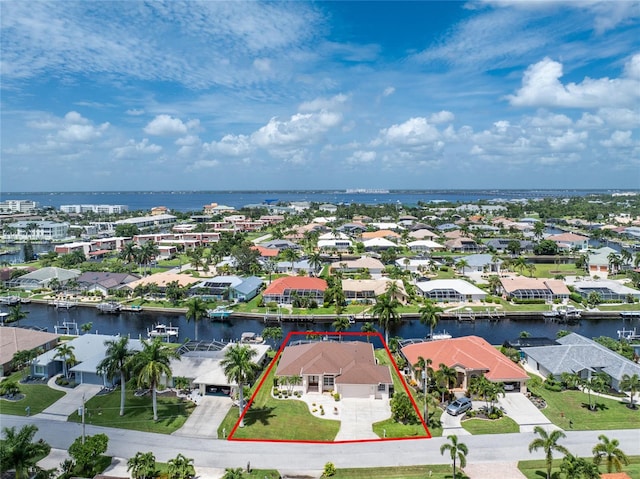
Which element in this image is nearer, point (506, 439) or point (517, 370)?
point (506, 439)

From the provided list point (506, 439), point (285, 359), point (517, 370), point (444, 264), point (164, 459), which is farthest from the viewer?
point (444, 264)

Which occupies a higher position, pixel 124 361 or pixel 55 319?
pixel 124 361

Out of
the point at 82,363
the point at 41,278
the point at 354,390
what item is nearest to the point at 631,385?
the point at 354,390

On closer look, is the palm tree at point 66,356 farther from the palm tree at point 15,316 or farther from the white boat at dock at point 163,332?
the palm tree at point 15,316

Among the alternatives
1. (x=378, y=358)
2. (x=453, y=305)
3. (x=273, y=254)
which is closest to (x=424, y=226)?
(x=273, y=254)

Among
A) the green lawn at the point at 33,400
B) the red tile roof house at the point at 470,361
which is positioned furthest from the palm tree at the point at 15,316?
the red tile roof house at the point at 470,361

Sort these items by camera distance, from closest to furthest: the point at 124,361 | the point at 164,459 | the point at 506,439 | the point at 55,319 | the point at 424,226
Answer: the point at 164,459 → the point at 506,439 → the point at 124,361 → the point at 55,319 → the point at 424,226

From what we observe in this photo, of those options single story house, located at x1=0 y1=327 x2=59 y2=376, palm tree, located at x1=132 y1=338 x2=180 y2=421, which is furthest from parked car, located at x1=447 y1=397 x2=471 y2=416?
single story house, located at x1=0 y1=327 x2=59 y2=376

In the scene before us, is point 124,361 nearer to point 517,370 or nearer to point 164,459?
point 164,459
